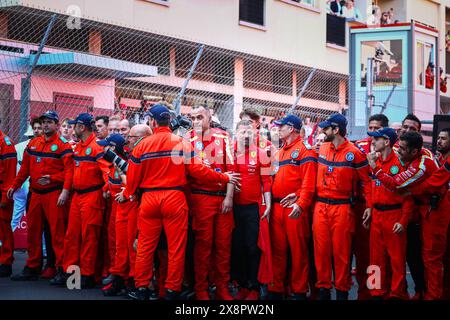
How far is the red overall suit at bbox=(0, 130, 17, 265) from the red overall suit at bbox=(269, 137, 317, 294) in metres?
3.58

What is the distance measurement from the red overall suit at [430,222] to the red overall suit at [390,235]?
0.16m

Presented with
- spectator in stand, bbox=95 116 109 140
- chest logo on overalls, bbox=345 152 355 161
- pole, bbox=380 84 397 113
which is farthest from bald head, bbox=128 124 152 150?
pole, bbox=380 84 397 113

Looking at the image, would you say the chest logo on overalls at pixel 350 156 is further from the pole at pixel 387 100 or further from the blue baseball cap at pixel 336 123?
the pole at pixel 387 100

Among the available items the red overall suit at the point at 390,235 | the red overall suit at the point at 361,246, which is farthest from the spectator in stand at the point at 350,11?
the red overall suit at the point at 390,235

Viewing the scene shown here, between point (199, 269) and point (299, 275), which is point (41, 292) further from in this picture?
point (299, 275)

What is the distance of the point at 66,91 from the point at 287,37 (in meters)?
16.2

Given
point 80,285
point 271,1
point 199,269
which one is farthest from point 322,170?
point 271,1

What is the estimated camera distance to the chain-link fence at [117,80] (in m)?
11.0

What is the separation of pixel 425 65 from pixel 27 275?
36.3 feet

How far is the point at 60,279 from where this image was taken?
28.9ft

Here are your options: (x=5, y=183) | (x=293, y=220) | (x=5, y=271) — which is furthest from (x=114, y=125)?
(x=293, y=220)

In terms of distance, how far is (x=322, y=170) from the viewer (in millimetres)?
7652

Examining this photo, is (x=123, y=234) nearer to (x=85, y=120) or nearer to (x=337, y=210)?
(x=85, y=120)

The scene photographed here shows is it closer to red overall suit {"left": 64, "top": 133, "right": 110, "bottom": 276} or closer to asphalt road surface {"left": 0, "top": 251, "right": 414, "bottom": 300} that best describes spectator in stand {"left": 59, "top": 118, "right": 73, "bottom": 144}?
red overall suit {"left": 64, "top": 133, "right": 110, "bottom": 276}
